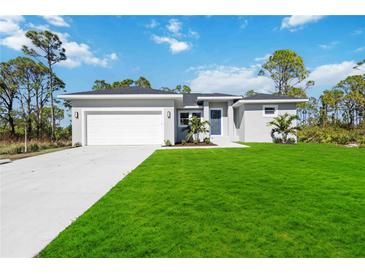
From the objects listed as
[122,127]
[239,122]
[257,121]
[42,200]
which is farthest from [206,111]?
[42,200]

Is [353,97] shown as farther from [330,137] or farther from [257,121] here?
[257,121]

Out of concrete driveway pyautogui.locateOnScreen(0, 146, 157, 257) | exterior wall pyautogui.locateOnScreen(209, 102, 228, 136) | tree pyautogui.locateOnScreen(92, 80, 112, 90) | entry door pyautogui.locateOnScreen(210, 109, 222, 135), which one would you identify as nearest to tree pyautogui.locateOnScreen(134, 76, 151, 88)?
tree pyautogui.locateOnScreen(92, 80, 112, 90)

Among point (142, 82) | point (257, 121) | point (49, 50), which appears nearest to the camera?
point (257, 121)

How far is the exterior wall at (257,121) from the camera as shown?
1541cm

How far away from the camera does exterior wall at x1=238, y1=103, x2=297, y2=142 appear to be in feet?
50.6

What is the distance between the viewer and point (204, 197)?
141 inches

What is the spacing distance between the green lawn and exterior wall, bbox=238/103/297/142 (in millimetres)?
10875

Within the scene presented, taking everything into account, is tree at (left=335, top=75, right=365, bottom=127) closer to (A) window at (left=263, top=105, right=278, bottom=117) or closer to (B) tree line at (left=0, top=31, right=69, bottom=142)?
(A) window at (left=263, top=105, right=278, bottom=117)

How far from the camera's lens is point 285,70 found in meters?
25.4

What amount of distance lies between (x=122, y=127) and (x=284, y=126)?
37.3 feet

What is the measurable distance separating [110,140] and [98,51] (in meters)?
8.64
